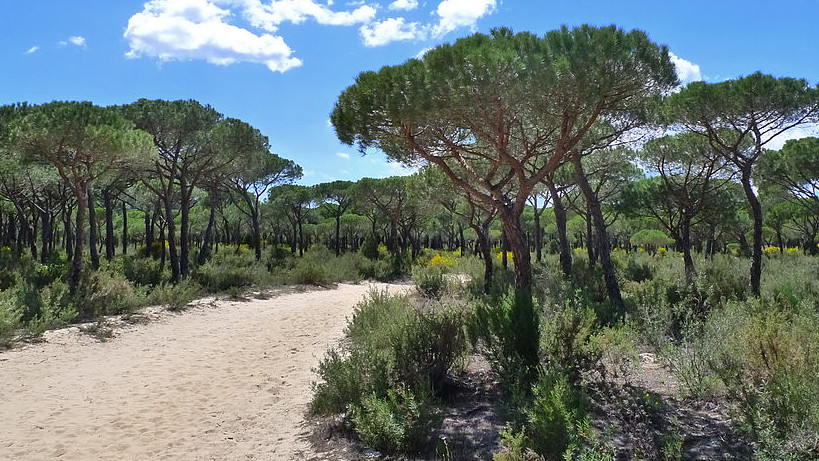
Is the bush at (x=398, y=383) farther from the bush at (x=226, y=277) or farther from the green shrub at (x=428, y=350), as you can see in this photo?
the bush at (x=226, y=277)

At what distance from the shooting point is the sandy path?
15.9ft

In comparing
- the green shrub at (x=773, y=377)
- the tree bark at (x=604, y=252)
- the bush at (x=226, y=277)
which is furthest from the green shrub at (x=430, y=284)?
the green shrub at (x=773, y=377)

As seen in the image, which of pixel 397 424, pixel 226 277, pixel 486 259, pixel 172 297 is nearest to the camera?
pixel 397 424

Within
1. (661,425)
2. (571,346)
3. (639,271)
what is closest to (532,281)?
(571,346)

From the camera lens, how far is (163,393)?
6484mm

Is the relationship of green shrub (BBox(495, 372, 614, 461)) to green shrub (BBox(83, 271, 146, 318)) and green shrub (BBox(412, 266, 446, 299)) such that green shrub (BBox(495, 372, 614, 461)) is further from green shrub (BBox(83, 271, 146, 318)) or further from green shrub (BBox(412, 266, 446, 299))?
green shrub (BBox(83, 271, 146, 318))

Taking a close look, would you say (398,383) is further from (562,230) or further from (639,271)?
(639,271)

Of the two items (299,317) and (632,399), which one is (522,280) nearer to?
(632,399)

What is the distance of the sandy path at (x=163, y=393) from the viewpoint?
4840 mm

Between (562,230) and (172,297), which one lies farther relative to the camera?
(562,230)

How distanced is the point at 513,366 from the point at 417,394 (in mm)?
1076

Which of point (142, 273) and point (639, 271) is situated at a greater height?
point (142, 273)

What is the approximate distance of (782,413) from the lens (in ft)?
10.7

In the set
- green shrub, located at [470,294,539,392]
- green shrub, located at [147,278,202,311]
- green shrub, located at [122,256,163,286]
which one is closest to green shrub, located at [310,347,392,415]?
green shrub, located at [470,294,539,392]
